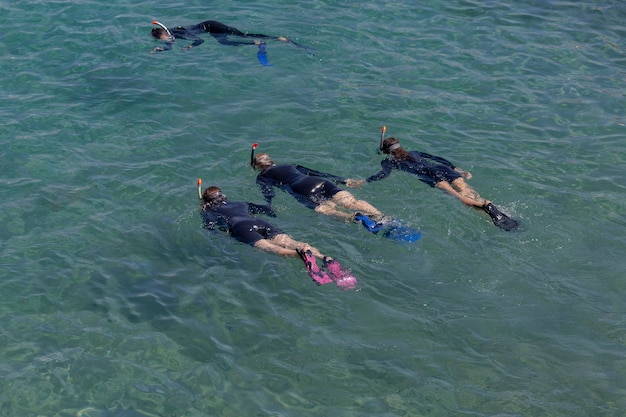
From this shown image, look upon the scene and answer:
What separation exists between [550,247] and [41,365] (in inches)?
337

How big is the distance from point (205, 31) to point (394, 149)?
8.00 meters

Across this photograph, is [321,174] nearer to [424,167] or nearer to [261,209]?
[261,209]

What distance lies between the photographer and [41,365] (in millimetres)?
10352

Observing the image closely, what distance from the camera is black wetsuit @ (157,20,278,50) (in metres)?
20.0

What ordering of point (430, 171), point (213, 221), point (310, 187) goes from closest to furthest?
point (213, 221), point (310, 187), point (430, 171)

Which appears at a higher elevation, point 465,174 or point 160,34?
point 160,34

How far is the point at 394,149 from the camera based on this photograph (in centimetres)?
1510

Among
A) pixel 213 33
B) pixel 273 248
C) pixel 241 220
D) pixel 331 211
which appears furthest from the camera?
pixel 213 33

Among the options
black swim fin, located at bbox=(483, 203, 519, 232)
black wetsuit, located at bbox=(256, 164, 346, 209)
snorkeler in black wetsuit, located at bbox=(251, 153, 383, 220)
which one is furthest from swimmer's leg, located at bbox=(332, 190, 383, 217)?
black swim fin, located at bbox=(483, 203, 519, 232)

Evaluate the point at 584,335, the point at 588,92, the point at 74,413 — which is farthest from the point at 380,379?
the point at 588,92

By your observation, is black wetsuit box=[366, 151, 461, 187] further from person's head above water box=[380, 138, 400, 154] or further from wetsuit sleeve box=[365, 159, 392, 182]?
person's head above water box=[380, 138, 400, 154]

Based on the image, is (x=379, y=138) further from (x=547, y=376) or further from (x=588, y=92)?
(x=547, y=376)

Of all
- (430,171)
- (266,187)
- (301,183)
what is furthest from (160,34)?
(430,171)

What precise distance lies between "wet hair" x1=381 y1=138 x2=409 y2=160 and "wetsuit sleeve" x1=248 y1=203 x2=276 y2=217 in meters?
3.04
